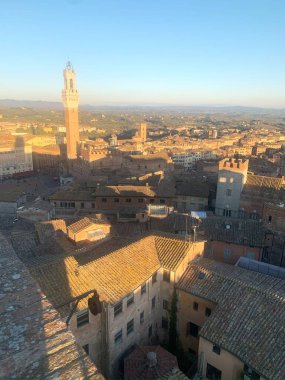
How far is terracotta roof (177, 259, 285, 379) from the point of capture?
14020 mm

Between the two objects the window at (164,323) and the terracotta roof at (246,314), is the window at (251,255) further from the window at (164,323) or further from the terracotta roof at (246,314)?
the window at (164,323)

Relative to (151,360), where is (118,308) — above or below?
above

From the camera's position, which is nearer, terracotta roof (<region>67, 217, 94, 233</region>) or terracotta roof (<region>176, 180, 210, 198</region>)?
terracotta roof (<region>67, 217, 94, 233</region>)

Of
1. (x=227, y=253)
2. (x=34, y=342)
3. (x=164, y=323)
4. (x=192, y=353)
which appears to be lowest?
(x=192, y=353)

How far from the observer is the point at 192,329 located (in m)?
→ 19.7

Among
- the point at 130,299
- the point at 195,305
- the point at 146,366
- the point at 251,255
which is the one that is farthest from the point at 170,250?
the point at 251,255

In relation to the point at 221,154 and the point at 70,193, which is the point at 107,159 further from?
the point at 221,154

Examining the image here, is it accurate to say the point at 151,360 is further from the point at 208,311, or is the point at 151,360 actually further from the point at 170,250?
the point at 170,250

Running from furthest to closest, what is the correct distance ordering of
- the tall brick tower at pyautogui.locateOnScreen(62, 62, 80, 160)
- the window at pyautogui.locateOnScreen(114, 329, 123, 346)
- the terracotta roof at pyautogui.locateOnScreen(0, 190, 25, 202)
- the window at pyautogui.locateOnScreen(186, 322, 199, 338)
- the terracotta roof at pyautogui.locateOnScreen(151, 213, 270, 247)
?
1. the tall brick tower at pyautogui.locateOnScreen(62, 62, 80, 160)
2. the terracotta roof at pyautogui.locateOnScreen(0, 190, 25, 202)
3. the terracotta roof at pyautogui.locateOnScreen(151, 213, 270, 247)
4. the window at pyautogui.locateOnScreen(186, 322, 199, 338)
5. the window at pyautogui.locateOnScreen(114, 329, 123, 346)

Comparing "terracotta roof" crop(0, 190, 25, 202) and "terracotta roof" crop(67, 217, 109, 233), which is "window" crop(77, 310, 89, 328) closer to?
"terracotta roof" crop(67, 217, 109, 233)

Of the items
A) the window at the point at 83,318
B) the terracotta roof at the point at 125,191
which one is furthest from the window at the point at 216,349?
the terracotta roof at the point at 125,191

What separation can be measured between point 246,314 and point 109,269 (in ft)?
25.6

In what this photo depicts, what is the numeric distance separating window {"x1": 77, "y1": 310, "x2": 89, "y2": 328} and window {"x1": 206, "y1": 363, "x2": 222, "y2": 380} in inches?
271

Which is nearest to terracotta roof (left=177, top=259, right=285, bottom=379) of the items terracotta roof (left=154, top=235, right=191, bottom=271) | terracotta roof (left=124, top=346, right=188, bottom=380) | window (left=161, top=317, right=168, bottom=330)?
terracotta roof (left=154, top=235, right=191, bottom=271)
